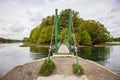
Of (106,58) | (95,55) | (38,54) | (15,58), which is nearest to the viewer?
(106,58)

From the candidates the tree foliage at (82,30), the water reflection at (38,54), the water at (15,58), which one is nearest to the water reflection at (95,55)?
the water reflection at (38,54)

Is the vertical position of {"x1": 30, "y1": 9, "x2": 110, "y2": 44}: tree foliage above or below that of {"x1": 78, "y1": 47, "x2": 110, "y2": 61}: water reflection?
above

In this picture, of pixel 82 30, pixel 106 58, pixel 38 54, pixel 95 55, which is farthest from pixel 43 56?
pixel 82 30

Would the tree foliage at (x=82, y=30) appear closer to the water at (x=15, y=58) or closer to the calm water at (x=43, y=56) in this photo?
the water at (x=15, y=58)

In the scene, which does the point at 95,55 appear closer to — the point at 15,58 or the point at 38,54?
the point at 38,54

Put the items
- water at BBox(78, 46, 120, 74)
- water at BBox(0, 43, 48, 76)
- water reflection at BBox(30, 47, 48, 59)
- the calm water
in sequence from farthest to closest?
water reflection at BBox(30, 47, 48, 59), water at BBox(0, 43, 48, 76), the calm water, water at BBox(78, 46, 120, 74)

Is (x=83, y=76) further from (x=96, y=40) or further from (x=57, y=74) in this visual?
(x=96, y=40)

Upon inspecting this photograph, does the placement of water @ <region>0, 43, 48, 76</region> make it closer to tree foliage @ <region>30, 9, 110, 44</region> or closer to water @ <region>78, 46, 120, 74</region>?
water @ <region>78, 46, 120, 74</region>

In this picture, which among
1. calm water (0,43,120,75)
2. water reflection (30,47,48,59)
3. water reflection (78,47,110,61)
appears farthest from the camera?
water reflection (30,47,48,59)

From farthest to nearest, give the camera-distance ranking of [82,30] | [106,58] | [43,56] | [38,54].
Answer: [82,30] → [38,54] → [43,56] → [106,58]

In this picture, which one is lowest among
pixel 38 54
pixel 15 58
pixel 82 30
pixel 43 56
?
pixel 15 58

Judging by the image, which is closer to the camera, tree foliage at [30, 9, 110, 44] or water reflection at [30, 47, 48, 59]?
water reflection at [30, 47, 48, 59]

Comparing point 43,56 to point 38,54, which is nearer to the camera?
point 43,56

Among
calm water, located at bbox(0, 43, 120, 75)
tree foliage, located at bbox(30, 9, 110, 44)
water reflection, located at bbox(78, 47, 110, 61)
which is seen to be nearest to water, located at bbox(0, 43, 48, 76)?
calm water, located at bbox(0, 43, 120, 75)
